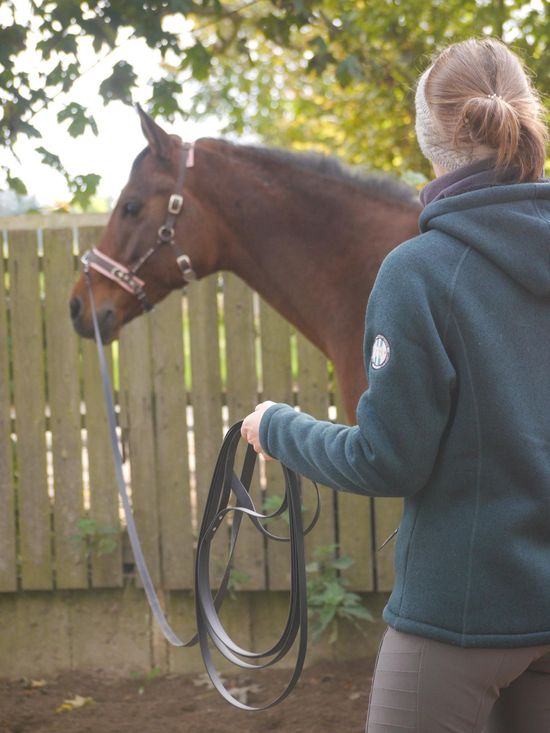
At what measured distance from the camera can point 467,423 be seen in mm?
1410

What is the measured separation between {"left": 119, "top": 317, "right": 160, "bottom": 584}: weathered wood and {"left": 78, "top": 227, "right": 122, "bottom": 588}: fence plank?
101 mm

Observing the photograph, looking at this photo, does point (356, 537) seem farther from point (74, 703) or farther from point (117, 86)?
point (117, 86)

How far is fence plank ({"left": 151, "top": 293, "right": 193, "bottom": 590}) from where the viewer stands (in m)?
4.46

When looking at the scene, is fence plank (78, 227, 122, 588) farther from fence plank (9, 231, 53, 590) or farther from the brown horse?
the brown horse

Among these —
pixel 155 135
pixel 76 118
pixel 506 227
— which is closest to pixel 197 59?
pixel 76 118

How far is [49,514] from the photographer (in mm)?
4562

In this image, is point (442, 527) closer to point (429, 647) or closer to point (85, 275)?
point (429, 647)

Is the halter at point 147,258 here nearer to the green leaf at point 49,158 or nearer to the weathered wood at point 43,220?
the green leaf at point 49,158

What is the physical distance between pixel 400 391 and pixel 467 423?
0.13m

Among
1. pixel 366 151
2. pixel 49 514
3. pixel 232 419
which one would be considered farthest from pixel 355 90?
pixel 49 514

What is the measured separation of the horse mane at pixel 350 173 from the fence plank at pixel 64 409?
4.24ft

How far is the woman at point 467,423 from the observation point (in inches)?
54.4

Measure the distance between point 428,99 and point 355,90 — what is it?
5.33 m

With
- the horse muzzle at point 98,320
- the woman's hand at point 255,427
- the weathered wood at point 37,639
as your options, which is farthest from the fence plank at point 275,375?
the woman's hand at point 255,427
